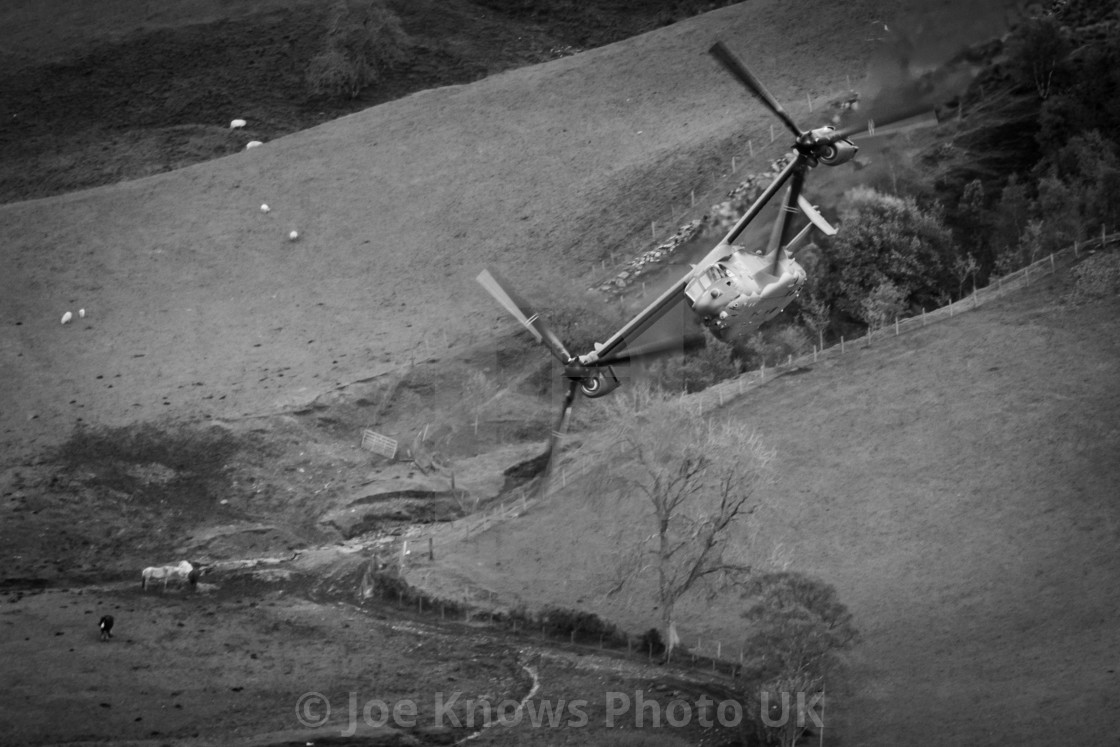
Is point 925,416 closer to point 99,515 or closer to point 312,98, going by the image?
point 99,515

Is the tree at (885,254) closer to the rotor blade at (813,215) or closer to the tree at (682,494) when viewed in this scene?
the tree at (682,494)

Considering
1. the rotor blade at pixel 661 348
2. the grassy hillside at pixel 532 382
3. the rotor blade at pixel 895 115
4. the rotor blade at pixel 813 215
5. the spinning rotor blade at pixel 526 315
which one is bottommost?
the grassy hillside at pixel 532 382

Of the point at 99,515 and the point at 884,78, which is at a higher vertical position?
the point at 884,78

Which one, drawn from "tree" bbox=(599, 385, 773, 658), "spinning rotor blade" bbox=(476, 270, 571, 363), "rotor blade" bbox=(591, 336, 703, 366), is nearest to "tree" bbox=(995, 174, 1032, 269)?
"tree" bbox=(599, 385, 773, 658)

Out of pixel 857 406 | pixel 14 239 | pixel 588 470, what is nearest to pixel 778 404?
pixel 857 406

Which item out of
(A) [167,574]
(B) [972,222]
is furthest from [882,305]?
(A) [167,574]

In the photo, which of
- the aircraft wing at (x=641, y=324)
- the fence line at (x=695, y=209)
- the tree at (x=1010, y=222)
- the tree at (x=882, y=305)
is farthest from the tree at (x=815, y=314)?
the aircraft wing at (x=641, y=324)

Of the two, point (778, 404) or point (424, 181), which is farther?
point (424, 181)
